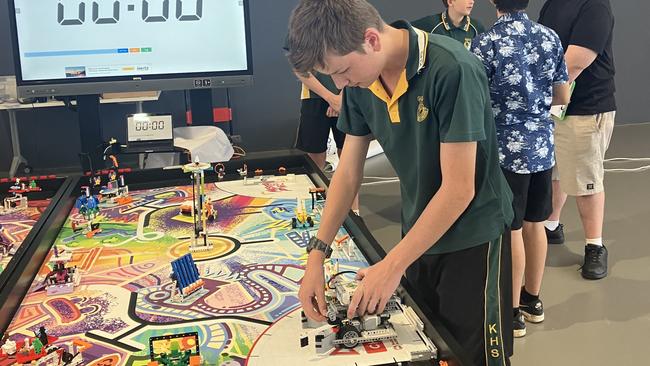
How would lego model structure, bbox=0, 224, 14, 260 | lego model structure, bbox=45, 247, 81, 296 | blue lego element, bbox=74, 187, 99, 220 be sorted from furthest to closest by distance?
blue lego element, bbox=74, 187, 99, 220 → lego model structure, bbox=0, 224, 14, 260 → lego model structure, bbox=45, 247, 81, 296

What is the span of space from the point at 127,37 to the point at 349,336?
2.37 m

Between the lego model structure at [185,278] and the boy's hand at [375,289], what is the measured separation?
0.46m

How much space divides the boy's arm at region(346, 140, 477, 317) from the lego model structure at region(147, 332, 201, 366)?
0.32 m

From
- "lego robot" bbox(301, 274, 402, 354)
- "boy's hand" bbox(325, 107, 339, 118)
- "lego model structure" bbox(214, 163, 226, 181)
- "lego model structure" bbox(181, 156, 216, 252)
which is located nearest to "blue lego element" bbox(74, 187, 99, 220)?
"lego model structure" bbox(181, 156, 216, 252)

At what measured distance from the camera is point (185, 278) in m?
1.64

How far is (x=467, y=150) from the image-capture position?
1337 millimetres

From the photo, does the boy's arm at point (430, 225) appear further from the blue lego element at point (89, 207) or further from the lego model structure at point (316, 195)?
the blue lego element at point (89, 207)

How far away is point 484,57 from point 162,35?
1.64m

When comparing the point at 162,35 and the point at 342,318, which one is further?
the point at 162,35

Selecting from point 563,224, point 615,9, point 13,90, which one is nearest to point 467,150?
point 563,224

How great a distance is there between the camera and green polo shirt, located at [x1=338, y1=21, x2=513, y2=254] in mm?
1342

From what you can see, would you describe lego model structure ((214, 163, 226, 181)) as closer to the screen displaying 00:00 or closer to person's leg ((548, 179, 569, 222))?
the screen displaying 00:00

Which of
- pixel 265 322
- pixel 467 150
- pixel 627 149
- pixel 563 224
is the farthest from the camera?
pixel 627 149

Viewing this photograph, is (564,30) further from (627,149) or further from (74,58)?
(627,149)
